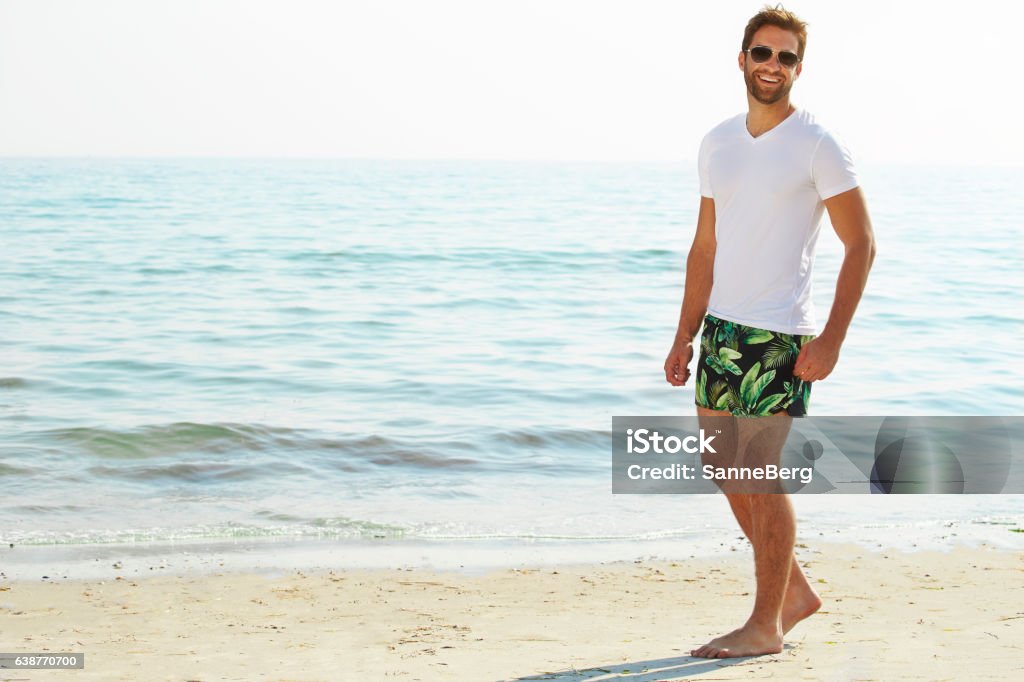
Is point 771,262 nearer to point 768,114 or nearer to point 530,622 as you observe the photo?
point 768,114

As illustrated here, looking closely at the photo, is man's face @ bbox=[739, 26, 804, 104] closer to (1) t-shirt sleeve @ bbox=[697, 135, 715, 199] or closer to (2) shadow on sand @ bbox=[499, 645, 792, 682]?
(1) t-shirt sleeve @ bbox=[697, 135, 715, 199]

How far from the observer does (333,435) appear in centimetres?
735

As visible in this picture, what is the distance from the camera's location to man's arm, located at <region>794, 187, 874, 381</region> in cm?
307

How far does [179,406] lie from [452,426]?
76.4 inches

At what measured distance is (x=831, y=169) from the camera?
3.07m

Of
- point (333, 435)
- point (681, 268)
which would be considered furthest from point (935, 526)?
point (681, 268)

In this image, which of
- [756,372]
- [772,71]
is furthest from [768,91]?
[756,372]

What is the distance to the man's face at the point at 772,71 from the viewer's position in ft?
10.4

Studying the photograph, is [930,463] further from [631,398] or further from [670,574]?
[670,574]

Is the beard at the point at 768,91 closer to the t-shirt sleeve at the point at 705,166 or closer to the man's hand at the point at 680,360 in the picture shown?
the t-shirt sleeve at the point at 705,166

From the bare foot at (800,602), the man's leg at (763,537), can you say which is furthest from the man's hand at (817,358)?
the bare foot at (800,602)

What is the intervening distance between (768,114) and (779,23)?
25 centimetres

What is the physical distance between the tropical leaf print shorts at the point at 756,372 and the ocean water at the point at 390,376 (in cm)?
221

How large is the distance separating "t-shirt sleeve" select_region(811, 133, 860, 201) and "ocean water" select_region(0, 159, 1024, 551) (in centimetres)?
259
